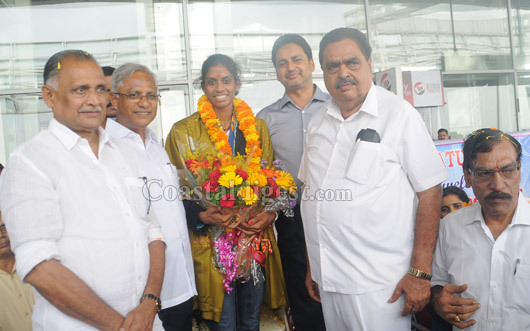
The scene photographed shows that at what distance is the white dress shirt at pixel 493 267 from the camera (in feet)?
6.69

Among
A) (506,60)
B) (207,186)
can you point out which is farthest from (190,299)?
(506,60)

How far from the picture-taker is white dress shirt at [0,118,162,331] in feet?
5.40

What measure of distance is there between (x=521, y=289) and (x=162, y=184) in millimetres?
1870

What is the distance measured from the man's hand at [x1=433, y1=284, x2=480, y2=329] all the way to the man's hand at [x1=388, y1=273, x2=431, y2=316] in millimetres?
73

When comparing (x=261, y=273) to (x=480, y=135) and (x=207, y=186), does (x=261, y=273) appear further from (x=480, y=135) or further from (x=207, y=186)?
(x=480, y=135)

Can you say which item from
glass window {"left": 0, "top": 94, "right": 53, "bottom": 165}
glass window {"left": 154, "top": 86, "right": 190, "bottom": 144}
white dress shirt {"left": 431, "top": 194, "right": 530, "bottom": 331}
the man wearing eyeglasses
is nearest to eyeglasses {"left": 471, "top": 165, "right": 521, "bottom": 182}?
the man wearing eyeglasses

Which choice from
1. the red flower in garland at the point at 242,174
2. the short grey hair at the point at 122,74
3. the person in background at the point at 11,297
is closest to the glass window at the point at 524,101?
the red flower in garland at the point at 242,174

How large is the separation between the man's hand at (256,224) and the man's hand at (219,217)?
66mm

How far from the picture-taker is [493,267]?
2.11m

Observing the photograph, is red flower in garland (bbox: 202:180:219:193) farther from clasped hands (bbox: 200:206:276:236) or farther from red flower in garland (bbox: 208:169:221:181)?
clasped hands (bbox: 200:206:276:236)

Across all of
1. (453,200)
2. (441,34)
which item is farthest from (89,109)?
(441,34)

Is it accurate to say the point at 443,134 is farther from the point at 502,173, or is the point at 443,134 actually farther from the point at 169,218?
the point at 169,218

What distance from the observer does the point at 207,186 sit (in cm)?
262

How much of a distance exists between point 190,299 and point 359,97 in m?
1.55
